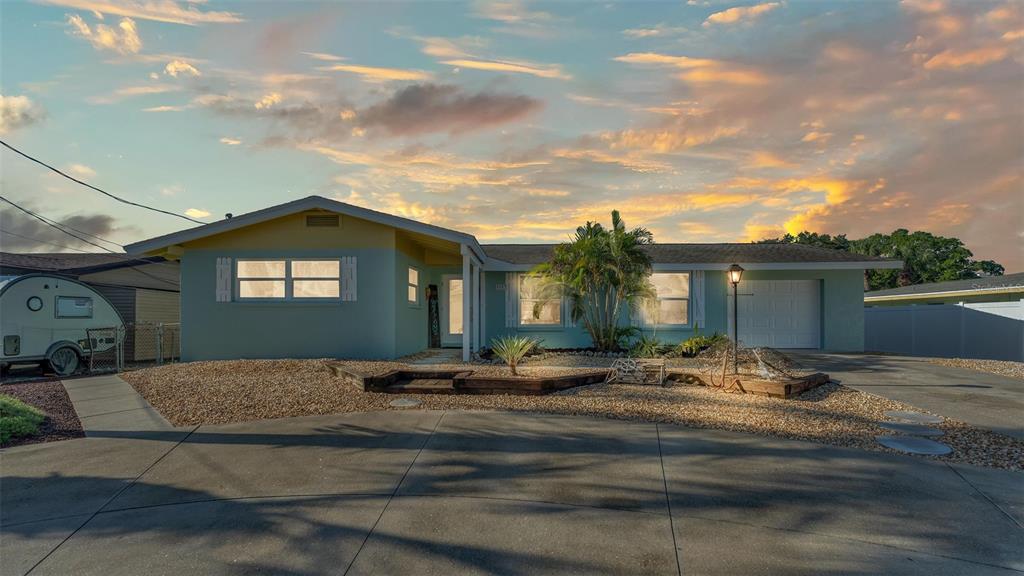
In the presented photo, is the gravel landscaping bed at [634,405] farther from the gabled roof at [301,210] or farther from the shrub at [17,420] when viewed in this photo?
the gabled roof at [301,210]

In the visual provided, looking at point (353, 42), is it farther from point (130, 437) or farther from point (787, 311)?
point (787, 311)

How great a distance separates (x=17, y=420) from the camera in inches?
276

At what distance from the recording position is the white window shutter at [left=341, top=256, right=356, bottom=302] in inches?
528

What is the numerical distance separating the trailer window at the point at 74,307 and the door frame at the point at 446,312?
925cm

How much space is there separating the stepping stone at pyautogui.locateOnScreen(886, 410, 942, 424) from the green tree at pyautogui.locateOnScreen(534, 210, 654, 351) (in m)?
7.42

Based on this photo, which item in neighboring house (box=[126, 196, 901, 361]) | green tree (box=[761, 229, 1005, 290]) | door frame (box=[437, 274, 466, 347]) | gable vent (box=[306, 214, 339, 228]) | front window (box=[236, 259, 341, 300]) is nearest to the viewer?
neighboring house (box=[126, 196, 901, 361])

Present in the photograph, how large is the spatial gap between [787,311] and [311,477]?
15674mm

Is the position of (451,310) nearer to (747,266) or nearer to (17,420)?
(747,266)

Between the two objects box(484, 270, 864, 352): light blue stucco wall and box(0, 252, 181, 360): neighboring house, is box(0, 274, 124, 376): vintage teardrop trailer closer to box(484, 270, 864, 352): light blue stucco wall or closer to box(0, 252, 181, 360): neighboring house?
box(0, 252, 181, 360): neighboring house

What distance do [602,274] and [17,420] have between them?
448 inches

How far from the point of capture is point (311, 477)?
17.1 feet

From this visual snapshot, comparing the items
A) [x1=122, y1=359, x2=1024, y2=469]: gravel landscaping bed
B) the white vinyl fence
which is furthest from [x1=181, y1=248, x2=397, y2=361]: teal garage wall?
the white vinyl fence

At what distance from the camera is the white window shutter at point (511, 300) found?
17.1 meters

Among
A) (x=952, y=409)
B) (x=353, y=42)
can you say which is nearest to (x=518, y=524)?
(x=952, y=409)
